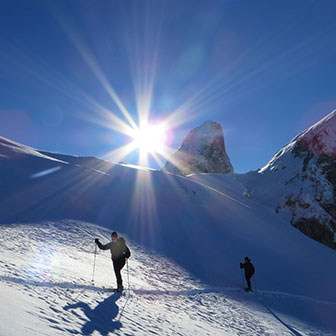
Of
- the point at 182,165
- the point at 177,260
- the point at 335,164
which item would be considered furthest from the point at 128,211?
the point at 182,165

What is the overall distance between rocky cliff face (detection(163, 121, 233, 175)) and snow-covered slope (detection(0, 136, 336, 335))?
1483 inches

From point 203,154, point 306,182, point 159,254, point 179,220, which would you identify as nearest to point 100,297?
point 159,254

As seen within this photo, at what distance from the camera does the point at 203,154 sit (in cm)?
6788

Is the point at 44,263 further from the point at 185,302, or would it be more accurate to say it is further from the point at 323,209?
the point at 323,209

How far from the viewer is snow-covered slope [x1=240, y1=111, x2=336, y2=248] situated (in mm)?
27378

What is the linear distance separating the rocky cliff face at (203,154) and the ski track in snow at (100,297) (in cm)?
5143

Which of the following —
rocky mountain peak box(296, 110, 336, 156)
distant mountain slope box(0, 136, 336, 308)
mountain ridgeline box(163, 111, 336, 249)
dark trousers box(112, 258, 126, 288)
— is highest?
rocky mountain peak box(296, 110, 336, 156)

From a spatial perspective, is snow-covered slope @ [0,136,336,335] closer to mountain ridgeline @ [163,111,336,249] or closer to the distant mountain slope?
the distant mountain slope

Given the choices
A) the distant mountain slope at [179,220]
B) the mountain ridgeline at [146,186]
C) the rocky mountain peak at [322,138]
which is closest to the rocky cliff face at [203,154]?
the mountain ridgeline at [146,186]

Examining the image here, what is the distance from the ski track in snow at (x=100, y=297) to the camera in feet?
15.0

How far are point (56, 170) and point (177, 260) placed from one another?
12.5 m

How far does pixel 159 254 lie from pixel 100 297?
793cm

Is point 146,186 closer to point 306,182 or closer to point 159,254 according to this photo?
point 159,254

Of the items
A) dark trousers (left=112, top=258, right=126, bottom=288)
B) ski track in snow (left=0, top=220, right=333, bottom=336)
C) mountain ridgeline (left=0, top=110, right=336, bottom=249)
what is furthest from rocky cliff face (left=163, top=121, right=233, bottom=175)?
dark trousers (left=112, top=258, right=126, bottom=288)
